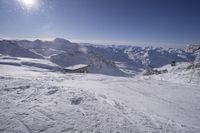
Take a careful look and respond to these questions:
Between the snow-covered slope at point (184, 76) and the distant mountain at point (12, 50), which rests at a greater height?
the snow-covered slope at point (184, 76)

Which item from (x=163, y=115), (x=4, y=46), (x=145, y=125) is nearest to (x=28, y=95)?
(x=145, y=125)

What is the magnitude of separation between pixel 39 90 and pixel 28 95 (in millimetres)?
1016

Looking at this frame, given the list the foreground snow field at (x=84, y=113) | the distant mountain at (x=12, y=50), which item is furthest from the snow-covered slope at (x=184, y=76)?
the distant mountain at (x=12, y=50)

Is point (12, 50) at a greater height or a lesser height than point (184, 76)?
lesser

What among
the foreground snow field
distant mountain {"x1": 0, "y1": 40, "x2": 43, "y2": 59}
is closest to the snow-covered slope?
the foreground snow field

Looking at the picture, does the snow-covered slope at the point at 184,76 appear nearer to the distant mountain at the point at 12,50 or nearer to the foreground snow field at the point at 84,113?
the foreground snow field at the point at 84,113

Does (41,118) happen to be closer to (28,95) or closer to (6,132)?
(6,132)

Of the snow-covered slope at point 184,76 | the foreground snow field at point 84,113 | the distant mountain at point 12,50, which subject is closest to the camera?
the foreground snow field at point 84,113

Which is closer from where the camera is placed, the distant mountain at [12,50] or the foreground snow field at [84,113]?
the foreground snow field at [84,113]

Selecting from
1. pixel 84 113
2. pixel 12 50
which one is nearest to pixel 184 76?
pixel 84 113

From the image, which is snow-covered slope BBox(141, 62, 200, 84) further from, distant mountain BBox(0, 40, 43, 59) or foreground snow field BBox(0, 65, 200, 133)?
distant mountain BBox(0, 40, 43, 59)

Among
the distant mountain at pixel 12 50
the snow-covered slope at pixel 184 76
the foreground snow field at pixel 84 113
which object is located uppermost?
the foreground snow field at pixel 84 113

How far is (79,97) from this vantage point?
8.95 metres

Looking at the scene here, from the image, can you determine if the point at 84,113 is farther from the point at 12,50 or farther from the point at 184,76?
the point at 12,50
